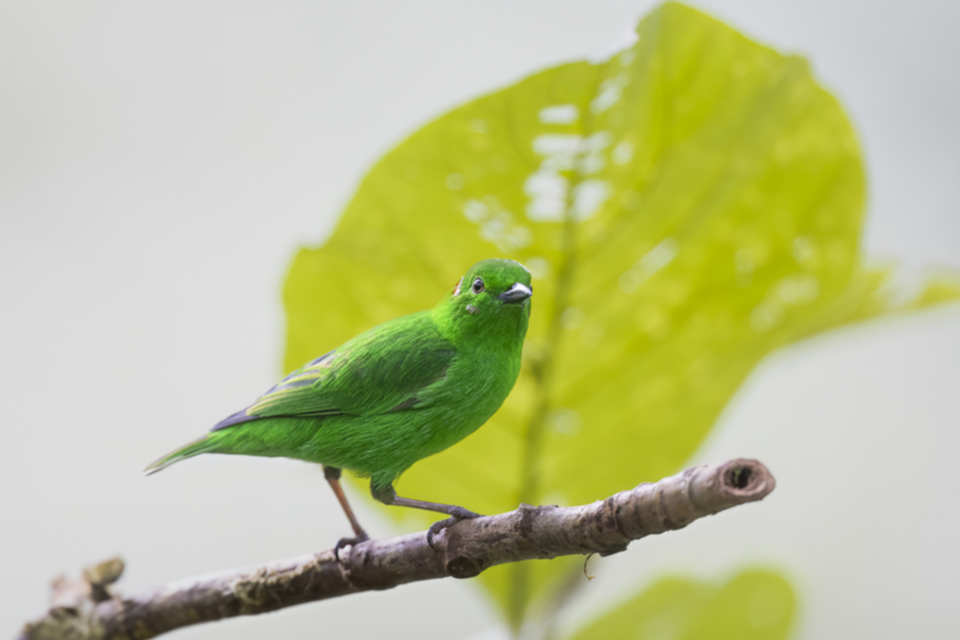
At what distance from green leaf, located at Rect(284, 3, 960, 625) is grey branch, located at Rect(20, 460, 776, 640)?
0.65 ft

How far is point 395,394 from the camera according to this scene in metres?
0.56

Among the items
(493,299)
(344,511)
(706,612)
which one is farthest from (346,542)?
(706,612)

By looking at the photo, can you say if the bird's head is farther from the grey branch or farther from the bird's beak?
the grey branch

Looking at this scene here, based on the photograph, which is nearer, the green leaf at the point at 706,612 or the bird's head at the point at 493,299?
the bird's head at the point at 493,299

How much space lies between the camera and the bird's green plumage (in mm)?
535

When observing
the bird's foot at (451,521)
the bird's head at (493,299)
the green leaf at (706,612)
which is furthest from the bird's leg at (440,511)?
the green leaf at (706,612)

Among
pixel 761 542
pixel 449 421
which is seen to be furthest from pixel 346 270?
pixel 761 542

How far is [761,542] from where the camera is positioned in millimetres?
1877

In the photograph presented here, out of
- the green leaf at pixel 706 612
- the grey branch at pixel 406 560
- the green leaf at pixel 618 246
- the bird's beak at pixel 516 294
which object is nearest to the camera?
the grey branch at pixel 406 560

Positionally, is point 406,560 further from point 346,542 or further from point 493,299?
point 493,299

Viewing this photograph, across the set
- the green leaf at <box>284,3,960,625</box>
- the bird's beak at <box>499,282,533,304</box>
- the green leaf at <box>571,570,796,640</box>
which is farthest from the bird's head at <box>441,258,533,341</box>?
the green leaf at <box>571,570,796,640</box>

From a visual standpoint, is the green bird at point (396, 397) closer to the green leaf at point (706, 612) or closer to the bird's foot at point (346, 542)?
the bird's foot at point (346, 542)

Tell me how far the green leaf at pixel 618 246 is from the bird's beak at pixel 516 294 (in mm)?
145

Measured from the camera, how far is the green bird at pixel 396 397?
1.75 feet
